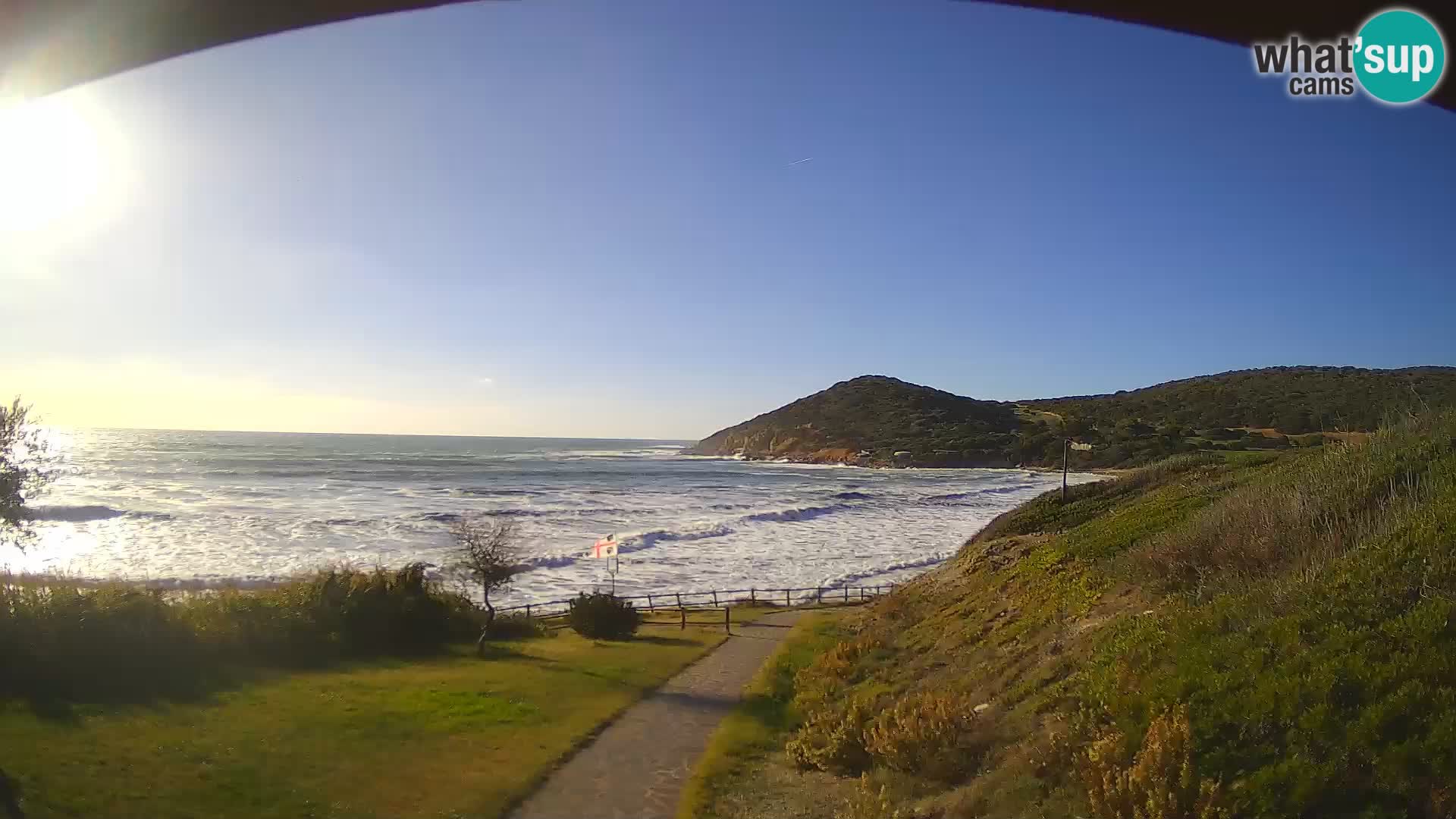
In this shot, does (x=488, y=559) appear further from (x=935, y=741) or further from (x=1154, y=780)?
(x=1154, y=780)

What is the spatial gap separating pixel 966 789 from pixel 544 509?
199ft

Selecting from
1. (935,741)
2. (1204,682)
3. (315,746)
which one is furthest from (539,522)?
(1204,682)

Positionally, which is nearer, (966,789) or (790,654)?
(966,789)

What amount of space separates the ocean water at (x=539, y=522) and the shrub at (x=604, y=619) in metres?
8.63

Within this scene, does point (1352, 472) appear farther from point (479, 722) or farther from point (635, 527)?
point (635, 527)

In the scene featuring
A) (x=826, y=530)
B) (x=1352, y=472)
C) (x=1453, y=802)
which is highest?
(x=1352, y=472)

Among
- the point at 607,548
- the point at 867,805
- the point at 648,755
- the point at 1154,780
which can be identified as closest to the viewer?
the point at 1154,780

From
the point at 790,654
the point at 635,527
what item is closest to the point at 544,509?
the point at 635,527

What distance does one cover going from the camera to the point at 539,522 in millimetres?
57656

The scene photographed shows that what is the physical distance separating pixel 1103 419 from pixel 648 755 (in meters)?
61.4

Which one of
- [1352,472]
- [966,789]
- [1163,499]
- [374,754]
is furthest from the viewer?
[1163,499]

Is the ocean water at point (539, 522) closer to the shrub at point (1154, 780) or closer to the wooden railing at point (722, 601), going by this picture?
the wooden railing at point (722, 601)

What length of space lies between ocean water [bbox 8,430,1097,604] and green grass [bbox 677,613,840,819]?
15921 mm

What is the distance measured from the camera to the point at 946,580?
2133cm
